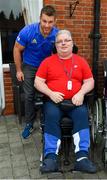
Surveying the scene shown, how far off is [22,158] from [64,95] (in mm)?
900

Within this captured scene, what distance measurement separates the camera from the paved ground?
3.28 m

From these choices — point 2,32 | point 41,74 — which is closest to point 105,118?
point 41,74

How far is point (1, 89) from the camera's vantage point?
16.2 feet

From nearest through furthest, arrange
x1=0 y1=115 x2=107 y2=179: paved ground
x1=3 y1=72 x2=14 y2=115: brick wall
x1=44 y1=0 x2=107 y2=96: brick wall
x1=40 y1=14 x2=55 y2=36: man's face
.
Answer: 1. x1=0 y1=115 x2=107 y2=179: paved ground
2. x1=40 y1=14 x2=55 y2=36: man's face
3. x1=44 y1=0 x2=107 y2=96: brick wall
4. x1=3 y1=72 x2=14 y2=115: brick wall

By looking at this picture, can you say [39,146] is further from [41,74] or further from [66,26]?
[66,26]

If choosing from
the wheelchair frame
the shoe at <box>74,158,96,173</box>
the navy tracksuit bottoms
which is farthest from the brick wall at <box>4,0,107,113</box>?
A: the shoe at <box>74,158,96,173</box>

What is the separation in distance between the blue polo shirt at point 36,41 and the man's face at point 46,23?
0.24 feet

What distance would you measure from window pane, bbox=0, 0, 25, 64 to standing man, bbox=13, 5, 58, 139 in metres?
1.14

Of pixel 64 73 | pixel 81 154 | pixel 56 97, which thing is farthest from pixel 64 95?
pixel 81 154

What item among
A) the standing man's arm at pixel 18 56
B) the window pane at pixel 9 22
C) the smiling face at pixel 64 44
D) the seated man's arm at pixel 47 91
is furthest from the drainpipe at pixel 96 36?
the seated man's arm at pixel 47 91

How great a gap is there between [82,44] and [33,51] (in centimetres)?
141

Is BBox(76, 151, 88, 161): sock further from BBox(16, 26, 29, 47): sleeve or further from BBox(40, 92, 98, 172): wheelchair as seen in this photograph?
BBox(16, 26, 29, 47): sleeve

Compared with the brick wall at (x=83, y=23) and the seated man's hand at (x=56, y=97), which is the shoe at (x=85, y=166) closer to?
the seated man's hand at (x=56, y=97)

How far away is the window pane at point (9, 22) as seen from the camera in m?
5.02
